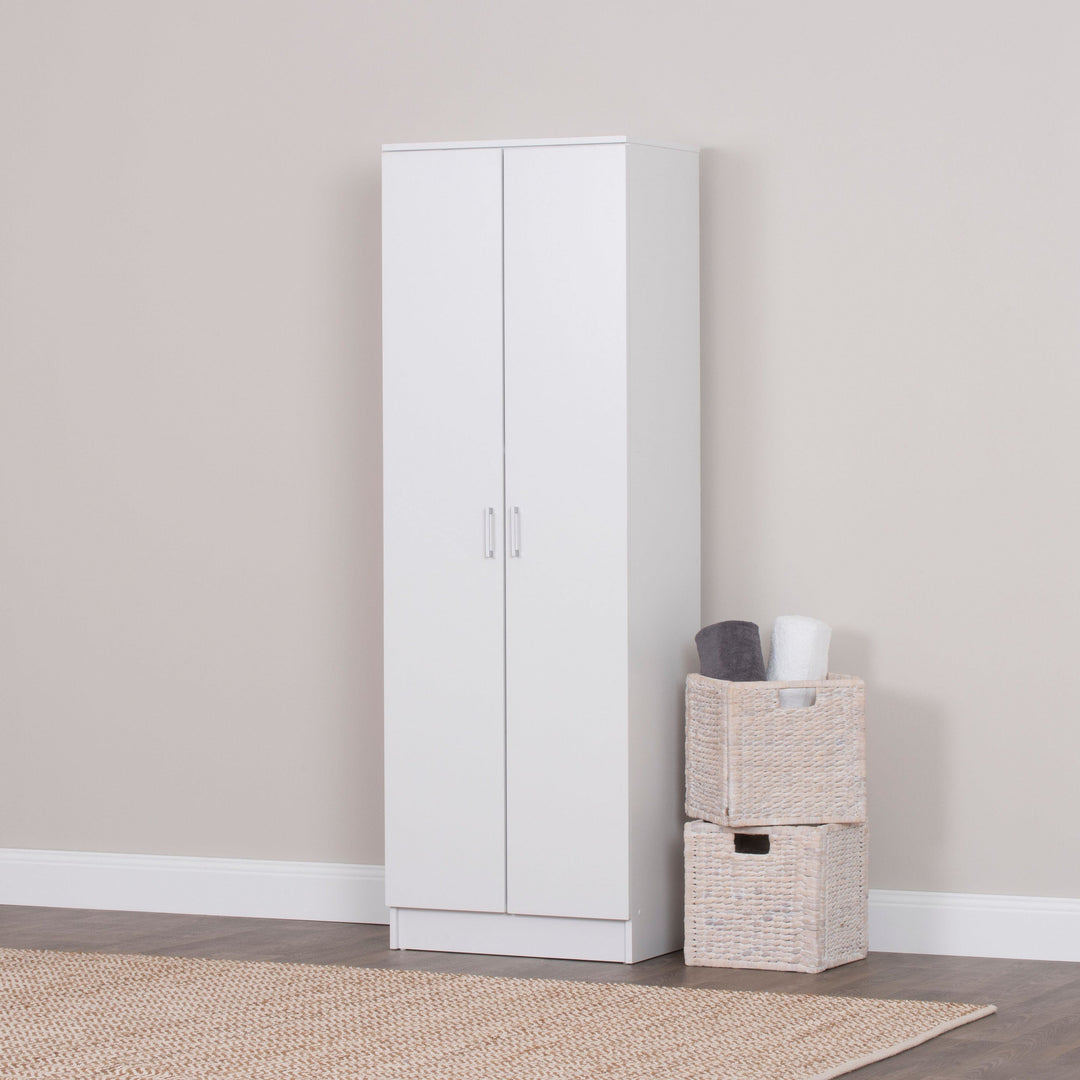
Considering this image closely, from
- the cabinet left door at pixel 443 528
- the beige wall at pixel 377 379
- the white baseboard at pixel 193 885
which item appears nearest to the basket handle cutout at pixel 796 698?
the beige wall at pixel 377 379

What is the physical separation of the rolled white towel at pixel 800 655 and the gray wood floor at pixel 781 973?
1.89 ft

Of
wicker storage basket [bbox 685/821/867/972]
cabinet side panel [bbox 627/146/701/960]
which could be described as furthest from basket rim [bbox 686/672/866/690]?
wicker storage basket [bbox 685/821/867/972]

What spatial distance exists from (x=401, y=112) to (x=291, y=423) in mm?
801

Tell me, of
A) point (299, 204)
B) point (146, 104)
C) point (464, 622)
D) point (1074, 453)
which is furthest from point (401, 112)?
point (1074, 453)

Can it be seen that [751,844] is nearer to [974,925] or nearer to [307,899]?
[974,925]

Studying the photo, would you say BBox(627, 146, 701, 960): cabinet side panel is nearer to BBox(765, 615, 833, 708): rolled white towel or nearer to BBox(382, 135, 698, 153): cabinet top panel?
BBox(382, 135, 698, 153): cabinet top panel

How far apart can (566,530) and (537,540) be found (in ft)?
0.23

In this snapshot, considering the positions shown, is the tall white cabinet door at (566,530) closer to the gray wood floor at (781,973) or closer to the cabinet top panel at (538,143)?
the cabinet top panel at (538,143)

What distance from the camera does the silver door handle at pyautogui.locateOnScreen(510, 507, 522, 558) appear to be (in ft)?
12.0

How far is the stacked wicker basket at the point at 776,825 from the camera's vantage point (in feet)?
11.5

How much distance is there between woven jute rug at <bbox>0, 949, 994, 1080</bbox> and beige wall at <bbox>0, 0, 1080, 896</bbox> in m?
0.72

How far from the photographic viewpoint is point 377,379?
4109 millimetres

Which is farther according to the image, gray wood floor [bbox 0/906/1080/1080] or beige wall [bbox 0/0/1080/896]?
beige wall [bbox 0/0/1080/896]

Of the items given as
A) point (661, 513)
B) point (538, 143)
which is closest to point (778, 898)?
point (661, 513)
